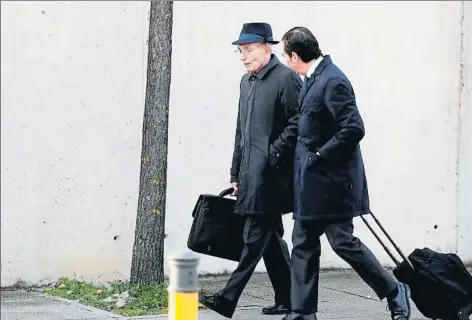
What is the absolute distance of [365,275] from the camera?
6.69 metres

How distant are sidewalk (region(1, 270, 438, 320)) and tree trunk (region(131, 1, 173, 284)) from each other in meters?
0.74

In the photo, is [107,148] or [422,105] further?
[422,105]

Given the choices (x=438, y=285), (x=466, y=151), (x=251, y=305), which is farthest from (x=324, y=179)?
→ (x=466, y=151)

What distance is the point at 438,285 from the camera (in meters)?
6.86

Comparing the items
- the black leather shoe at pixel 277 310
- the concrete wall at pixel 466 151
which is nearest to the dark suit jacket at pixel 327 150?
the black leather shoe at pixel 277 310

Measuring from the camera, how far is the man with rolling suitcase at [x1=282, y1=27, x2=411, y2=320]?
6.52m

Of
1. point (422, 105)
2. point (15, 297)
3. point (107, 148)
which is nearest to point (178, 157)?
point (107, 148)

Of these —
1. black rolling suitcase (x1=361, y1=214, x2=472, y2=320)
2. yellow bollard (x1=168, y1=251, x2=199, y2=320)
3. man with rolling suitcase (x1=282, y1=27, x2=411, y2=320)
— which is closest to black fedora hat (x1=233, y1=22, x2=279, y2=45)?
man with rolling suitcase (x1=282, y1=27, x2=411, y2=320)

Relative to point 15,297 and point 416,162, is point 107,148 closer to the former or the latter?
point 15,297

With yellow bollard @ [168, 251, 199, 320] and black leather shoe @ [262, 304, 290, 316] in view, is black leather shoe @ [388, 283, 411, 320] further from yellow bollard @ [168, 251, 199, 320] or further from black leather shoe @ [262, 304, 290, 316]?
yellow bollard @ [168, 251, 199, 320]

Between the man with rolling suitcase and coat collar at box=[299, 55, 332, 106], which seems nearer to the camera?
the man with rolling suitcase

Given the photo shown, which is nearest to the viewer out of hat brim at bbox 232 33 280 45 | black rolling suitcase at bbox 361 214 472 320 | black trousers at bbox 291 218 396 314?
black trousers at bbox 291 218 396 314

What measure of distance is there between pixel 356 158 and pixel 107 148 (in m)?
2.81

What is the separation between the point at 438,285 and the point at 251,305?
1.65 metres
